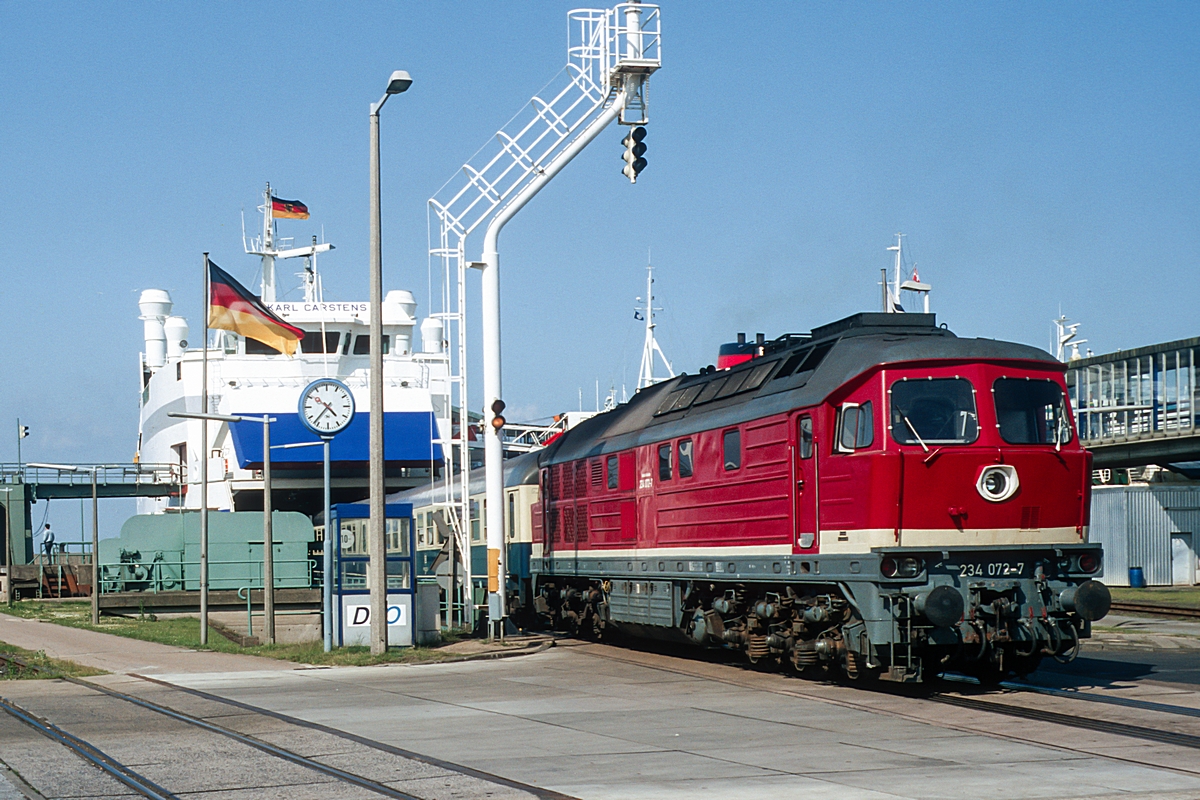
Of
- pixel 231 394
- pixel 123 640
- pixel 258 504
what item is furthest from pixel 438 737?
pixel 258 504

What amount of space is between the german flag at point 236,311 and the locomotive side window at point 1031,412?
23758 millimetres

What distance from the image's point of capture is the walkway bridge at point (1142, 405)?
133 ft

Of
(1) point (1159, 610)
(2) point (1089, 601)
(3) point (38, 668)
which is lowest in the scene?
(1) point (1159, 610)

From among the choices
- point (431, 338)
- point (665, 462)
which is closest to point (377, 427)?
point (665, 462)

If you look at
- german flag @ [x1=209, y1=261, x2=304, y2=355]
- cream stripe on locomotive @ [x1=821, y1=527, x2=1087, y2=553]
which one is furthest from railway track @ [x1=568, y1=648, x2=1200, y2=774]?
→ german flag @ [x1=209, y1=261, x2=304, y2=355]

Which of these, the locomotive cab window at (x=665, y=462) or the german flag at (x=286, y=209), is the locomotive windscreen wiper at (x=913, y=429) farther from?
the german flag at (x=286, y=209)

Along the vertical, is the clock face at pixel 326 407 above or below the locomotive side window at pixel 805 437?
above

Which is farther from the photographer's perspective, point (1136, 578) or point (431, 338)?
point (431, 338)

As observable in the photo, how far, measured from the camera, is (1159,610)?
2777cm

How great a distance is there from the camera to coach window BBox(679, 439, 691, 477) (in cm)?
1912

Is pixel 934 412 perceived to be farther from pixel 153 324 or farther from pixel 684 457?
pixel 153 324

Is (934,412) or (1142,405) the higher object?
(1142,405)

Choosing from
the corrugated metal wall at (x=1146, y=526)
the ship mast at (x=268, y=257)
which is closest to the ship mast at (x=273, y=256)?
the ship mast at (x=268, y=257)

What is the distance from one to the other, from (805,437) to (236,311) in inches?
873
